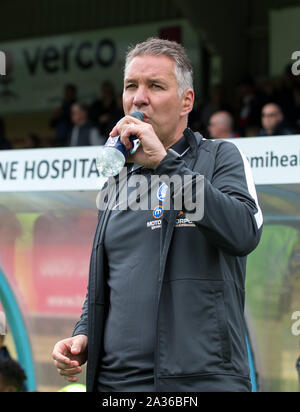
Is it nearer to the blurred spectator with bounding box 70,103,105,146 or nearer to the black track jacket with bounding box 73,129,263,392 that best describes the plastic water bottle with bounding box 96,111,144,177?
the black track jacket with bounding box 73,129,263,392

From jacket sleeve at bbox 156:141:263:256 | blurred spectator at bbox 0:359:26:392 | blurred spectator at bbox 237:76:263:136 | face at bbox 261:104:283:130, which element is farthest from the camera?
blurred spectator at bbox 237:76:263:136

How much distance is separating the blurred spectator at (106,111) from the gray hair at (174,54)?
610 centimetres

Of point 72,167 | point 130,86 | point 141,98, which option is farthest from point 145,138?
point 72,167

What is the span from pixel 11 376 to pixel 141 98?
2232 mm

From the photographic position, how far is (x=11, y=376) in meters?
3.60

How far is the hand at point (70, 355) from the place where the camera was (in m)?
1.95

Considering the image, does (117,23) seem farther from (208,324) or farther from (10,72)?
(208,324)

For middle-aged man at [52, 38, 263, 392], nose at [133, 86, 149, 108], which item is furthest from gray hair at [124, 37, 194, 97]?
nose at [133, 86, 149, 108]

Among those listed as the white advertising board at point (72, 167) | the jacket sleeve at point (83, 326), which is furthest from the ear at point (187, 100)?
the white advertising board at point (72, 167)

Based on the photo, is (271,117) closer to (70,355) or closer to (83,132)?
(83,132)

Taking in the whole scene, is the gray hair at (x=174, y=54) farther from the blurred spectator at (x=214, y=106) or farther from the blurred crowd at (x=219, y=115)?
the blurred spectator at (x=214, y=106)

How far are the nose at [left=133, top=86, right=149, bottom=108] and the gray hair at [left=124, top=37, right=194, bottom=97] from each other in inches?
4.9

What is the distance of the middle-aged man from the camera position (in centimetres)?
177
